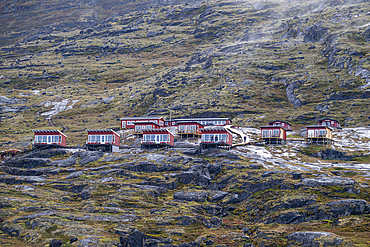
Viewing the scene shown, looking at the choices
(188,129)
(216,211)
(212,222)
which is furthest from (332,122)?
(212,222)

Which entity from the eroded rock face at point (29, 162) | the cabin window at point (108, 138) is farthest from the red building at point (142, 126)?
the eroded rock face at point (29, 162)

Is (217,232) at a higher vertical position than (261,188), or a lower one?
lower

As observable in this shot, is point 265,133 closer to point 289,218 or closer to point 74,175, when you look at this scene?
point 289,218

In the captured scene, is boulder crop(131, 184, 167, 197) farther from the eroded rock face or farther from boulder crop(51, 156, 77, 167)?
the eroded rock face

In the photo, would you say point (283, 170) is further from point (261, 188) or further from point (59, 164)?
point (59, 164)

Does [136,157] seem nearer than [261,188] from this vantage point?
No

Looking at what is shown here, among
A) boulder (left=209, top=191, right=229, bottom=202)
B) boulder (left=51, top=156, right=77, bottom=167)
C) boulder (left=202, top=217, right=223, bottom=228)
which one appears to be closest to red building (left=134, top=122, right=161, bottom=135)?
boulder (left=51, top=156, right=77, bottom=167)

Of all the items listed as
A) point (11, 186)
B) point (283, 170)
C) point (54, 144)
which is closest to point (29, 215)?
point (11, 186)

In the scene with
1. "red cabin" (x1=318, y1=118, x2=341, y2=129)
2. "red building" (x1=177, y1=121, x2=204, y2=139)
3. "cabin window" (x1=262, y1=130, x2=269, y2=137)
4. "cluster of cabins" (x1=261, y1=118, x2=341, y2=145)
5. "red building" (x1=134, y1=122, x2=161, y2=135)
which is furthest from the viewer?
"red cabin" (x1=318, y1=118, x2=341, y2=129)
